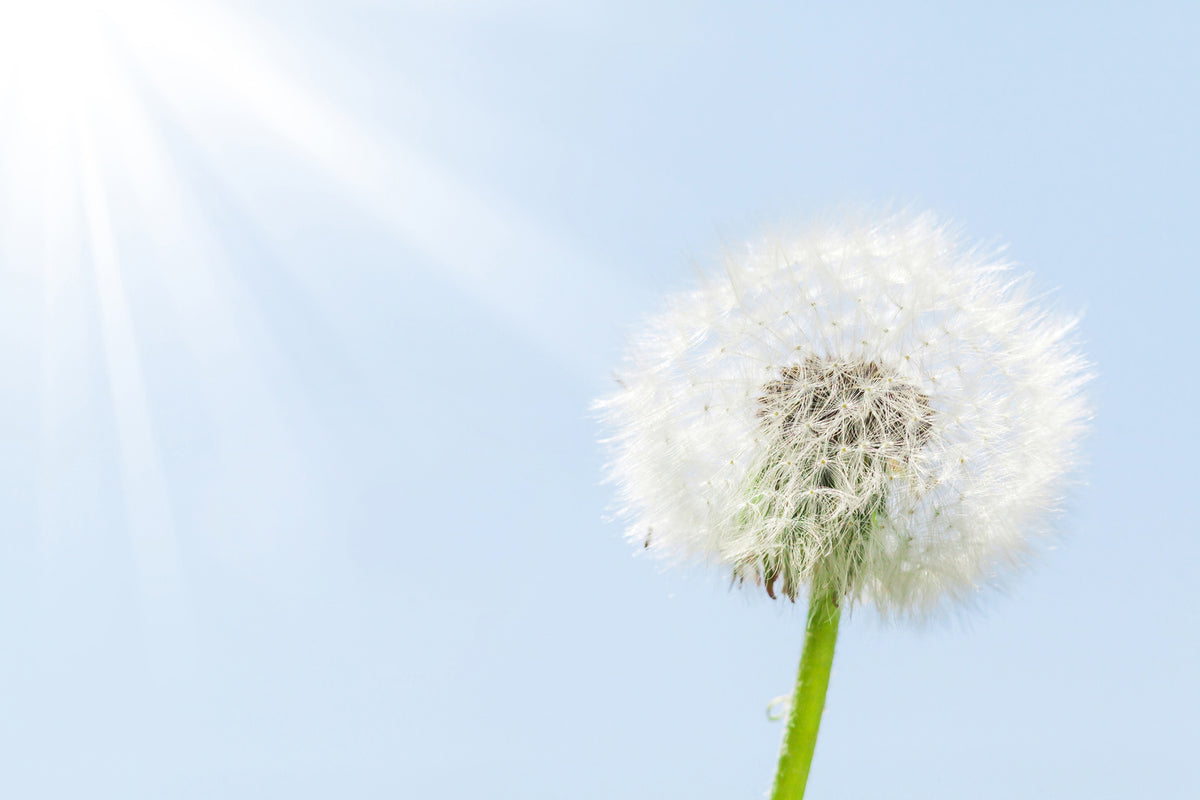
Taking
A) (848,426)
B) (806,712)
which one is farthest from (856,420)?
(806,712)

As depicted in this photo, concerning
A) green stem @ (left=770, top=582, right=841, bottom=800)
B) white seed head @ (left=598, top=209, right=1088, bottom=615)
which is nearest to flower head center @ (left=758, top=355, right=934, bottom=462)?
white seed head @ (left=598, top=209, right=1088, bottom=615)

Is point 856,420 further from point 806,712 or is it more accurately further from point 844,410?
point 806,712

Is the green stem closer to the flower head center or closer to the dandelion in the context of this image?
the dandelion

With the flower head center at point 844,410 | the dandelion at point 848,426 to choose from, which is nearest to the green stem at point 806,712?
the dandelion at point 848,426

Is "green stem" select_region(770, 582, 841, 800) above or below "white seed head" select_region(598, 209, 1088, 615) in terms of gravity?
below

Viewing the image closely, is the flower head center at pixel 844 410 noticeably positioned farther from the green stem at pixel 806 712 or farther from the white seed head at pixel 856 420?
the green stem at pixel 806 712

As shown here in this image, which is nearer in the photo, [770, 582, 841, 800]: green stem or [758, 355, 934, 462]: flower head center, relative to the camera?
[770, 582, 841, 800]: green stem
